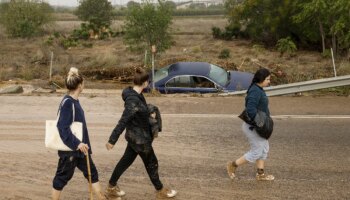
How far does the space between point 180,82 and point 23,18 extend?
2166 centimetres

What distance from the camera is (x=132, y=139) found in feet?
19.4

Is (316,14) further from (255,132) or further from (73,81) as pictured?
(73,81)

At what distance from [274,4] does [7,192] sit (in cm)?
2308

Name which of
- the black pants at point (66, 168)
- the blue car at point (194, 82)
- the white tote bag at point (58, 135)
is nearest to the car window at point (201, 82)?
the blue car at point (194, 82)

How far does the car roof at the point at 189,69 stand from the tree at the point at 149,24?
5130 mm

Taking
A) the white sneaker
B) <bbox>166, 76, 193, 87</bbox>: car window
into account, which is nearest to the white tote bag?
the white sneaker

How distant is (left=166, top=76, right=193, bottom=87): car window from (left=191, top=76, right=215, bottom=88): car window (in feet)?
0.47

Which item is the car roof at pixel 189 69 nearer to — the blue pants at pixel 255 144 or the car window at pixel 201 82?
the car window at pixel 201 82

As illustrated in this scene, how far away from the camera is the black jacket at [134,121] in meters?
5.72

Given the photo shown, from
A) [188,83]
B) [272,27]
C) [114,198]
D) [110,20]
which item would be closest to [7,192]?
[114,198]

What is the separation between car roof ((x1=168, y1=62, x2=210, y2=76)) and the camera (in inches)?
550

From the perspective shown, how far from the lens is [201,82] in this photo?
45.8 ft

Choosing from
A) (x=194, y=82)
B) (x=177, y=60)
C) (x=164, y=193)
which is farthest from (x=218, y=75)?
(x=164, y=193)

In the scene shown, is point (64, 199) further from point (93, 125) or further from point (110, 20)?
point (110, 20)
